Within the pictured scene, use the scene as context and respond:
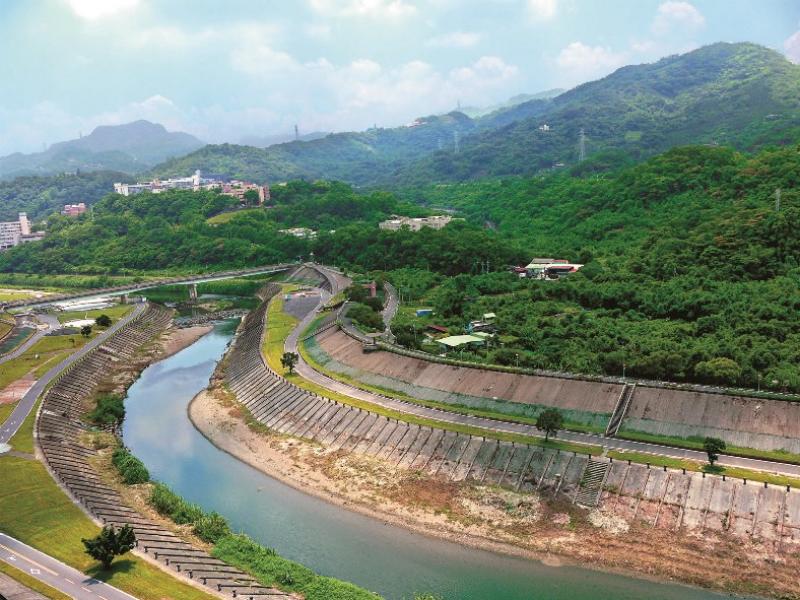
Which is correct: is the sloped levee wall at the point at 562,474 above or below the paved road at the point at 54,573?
below

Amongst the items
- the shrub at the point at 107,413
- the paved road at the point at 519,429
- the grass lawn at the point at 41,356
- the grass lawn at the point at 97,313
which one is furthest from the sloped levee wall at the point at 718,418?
the grass lawn at the point at 97,313

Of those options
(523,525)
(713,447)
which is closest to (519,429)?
(523,525)

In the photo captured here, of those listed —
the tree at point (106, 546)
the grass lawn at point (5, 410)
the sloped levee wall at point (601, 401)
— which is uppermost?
the tree at point (106, 546)

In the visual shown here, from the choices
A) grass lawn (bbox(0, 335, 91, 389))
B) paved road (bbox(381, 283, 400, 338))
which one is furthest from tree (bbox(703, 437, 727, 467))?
grass lawn (bbox(0, 335, 91, 389))

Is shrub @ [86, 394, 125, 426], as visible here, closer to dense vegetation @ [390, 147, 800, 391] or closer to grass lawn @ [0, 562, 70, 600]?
grass lawn @ [0, 562, 70, 600]

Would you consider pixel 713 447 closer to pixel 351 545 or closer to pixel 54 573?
pixel 351 545

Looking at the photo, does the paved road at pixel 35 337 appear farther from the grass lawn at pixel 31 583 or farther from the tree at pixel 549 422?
the tree at pixel 549 422
